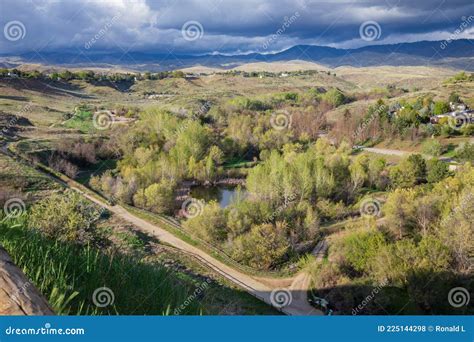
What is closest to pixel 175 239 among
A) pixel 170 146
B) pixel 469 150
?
pixel 170 146

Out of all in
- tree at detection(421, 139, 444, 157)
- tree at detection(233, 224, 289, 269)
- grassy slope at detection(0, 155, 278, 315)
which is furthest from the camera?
tree at detection(421, 139, 444, 157)

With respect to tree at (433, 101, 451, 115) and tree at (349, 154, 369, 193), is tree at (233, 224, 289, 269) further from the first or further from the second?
tree at (433, 101, 451, 115)

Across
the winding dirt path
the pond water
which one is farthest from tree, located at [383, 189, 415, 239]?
the pond water

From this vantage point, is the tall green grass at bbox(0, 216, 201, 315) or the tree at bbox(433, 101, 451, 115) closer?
the tall green grass at bbox(0, 216, 201, 315)

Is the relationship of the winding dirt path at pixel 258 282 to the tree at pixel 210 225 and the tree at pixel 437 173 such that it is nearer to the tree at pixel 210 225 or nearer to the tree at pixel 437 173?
the tree at pixel 210 225

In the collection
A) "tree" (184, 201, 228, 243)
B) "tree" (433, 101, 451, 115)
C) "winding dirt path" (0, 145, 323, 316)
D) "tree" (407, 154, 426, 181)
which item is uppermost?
"tree" (433, 101, 451, 115)

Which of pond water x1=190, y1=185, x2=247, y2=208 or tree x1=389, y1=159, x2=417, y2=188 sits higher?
tree x1=389, y1=159, x2=417, y2=188

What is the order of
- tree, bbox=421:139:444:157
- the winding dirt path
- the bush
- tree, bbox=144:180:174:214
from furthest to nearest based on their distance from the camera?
tree, bbox=421:139:444:157, the bush, tree, bbox=144:180:174:214, the winding dirt path
